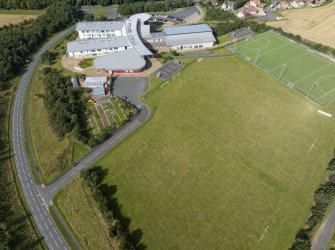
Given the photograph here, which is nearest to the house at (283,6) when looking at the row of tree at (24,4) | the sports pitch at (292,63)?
the sports pitch at (292,63)

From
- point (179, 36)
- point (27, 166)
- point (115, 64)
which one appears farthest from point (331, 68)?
point (27, 166)

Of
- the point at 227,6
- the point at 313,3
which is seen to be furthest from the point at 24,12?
the point at 313,3

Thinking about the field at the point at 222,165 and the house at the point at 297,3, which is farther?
the house at the point at 297,3

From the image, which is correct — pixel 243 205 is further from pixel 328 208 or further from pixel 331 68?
pixel 331 68

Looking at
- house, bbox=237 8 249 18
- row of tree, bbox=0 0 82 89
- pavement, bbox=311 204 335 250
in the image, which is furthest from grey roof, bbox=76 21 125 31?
pavement, bbox=311 204 335 250

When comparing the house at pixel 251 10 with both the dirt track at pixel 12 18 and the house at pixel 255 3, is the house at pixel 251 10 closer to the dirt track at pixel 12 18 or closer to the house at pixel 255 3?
the house at pixel 255 3

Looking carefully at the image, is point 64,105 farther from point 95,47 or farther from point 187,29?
point 187,29
